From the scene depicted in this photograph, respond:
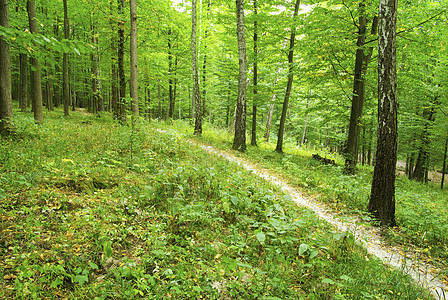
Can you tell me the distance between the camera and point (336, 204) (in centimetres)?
657

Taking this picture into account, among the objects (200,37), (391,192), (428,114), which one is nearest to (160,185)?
(391,192)

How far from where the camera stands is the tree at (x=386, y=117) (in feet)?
16.8

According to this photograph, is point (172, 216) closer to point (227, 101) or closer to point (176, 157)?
point (176, 157)

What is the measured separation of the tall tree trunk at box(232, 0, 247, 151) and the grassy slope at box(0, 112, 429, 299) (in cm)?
669

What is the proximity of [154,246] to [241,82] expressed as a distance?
10101 mm

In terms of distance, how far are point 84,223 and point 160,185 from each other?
1.64m

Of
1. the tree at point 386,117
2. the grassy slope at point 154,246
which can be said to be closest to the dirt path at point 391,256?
the grassy slope at point 154,246

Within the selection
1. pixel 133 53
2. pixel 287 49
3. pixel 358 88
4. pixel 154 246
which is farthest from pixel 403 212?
pixel 133 53

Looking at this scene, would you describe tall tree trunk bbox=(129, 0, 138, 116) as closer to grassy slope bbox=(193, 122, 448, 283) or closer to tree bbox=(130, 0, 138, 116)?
tree bbox=(130, 0, 138, 116)

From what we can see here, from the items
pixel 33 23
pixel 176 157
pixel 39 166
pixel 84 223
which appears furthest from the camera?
pixel 33 23

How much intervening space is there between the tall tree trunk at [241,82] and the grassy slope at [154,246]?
22.0 feet

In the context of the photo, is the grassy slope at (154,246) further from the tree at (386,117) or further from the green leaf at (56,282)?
the tree at (386,117)

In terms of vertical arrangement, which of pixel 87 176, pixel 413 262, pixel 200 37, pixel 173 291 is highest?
pixel 200 37

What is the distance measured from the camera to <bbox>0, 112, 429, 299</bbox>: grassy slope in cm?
268
